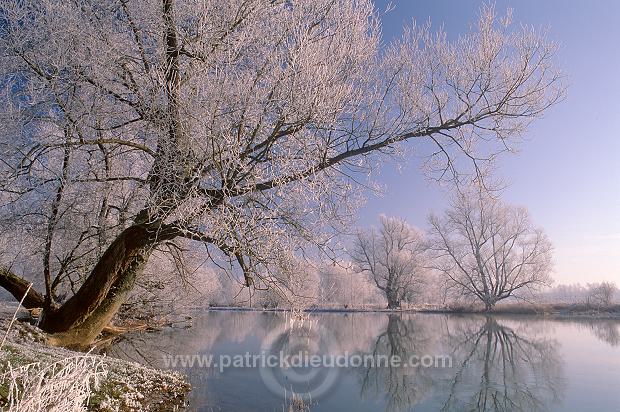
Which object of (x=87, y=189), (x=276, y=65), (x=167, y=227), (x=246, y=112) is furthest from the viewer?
(x=87, y=189)

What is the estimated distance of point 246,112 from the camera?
7.13m

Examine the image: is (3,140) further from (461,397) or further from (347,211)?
(461,397)

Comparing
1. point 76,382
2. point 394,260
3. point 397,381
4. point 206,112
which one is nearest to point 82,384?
point 76,382

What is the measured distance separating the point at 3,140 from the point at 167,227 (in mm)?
3569

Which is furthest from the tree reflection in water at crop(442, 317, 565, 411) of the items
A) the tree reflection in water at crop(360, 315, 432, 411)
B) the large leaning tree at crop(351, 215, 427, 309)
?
the large leaning tree at crop(351, 215, 427, 309)

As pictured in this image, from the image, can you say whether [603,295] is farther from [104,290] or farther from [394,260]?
[104,290]

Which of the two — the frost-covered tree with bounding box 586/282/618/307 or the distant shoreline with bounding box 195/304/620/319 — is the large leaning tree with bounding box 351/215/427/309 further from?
the frost-covered tree with bounding box 586/282/618/307

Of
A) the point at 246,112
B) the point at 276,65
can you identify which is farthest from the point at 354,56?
the point at 246,112

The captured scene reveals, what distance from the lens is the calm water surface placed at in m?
8.38

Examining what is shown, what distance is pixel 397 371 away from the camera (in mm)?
11414

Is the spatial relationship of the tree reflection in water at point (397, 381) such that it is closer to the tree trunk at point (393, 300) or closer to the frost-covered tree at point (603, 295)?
the frost-covered tree at point (603, 295)

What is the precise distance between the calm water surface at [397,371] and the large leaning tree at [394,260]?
30.8m

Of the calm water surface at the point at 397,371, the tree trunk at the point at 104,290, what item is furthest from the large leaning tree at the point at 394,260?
the tree trunk at the point at 104,290

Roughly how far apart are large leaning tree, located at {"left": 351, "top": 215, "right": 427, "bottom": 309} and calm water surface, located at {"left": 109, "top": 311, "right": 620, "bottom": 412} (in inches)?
1213
